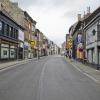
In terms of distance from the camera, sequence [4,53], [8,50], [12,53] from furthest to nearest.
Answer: [12,53] < [8,50] < [4,53]

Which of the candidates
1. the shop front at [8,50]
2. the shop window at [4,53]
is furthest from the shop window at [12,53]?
the shop window at [4,53]

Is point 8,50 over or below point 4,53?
over

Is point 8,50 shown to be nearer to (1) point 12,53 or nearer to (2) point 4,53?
(2) point 4,53

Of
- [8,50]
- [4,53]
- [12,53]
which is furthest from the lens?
[12,53]

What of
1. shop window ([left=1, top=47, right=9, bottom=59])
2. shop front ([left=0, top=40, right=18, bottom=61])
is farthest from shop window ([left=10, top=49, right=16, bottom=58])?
shop window ([left=1, top=47, right=9, bottom=59])

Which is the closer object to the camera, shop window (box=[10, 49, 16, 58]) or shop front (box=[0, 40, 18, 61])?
shop front (box=[0, 40, 18, 61])

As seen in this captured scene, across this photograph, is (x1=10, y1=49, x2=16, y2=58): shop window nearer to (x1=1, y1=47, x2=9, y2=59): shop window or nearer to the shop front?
the shop front

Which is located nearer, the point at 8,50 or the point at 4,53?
the point at 4,53

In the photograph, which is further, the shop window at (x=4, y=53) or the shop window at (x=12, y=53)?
the shop window at (x=12, y=53)

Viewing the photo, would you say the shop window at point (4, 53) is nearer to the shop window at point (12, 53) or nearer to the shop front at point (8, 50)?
the shop front at point (8, 50)

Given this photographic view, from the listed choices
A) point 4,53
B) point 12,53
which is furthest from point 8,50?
point 12,53

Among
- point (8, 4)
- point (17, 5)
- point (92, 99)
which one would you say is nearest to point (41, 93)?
point (92, 99)

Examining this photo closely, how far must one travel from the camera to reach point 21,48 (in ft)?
234

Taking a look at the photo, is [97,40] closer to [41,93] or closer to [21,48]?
[41,93]
